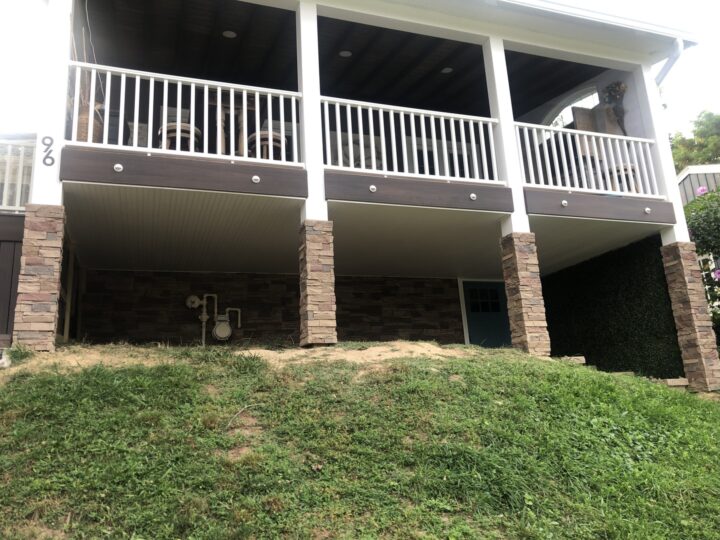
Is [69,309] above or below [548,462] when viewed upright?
above

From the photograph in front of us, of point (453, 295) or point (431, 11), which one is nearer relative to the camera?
point (431, 11)

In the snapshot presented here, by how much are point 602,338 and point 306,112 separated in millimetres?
6121

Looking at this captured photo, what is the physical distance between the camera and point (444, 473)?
409 centimetres

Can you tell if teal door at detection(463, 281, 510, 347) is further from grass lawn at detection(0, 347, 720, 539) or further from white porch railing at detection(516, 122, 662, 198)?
grass lawn at detection(0, 347, 720, 539)

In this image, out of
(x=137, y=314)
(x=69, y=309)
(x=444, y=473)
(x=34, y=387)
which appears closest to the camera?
(x=444, y=473)

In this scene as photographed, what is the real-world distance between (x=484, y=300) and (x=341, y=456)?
786 centimetres

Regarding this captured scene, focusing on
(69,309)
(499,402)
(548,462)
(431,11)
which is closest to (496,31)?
(431,11)

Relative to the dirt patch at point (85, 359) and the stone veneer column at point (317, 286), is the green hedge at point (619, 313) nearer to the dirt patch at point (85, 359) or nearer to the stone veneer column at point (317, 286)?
the stone veneer column at point (317, 286)

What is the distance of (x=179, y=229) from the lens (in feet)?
26.0

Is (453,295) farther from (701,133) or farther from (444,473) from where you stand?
(701,133)

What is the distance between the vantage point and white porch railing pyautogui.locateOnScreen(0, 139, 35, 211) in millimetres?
Answer: 7047

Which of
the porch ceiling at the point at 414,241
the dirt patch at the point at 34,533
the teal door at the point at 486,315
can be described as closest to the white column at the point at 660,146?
the porch ceiling at the point at 414,241

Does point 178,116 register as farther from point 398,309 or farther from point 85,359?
point 398,309

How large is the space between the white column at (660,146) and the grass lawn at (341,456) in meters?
3.93
